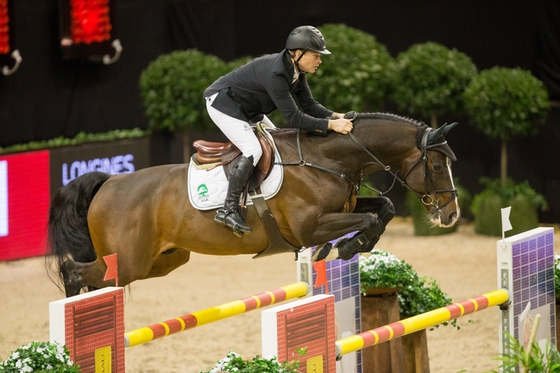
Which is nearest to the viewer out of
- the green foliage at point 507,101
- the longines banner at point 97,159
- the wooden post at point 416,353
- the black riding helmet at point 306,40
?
the black riding helmet at point 306,40

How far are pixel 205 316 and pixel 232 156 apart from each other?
881mm

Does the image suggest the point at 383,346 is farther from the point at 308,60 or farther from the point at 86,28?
the point at 86,28

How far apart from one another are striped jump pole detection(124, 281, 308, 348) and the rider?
18.2 inches

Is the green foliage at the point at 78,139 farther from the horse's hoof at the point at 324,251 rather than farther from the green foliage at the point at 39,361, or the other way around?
the green foliage at the point at 39,361

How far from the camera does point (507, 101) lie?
11258 millimetres

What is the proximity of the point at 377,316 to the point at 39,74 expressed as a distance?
23.4ft

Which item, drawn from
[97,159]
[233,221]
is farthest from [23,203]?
[233,221]

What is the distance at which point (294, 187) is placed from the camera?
5129 millimetres

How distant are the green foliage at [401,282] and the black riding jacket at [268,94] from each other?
106 centimetres

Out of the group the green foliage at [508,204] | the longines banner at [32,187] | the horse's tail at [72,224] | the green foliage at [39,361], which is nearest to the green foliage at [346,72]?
the green foliage at [508,204]

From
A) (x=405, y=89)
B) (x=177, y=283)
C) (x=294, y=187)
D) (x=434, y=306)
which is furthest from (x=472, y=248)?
(x=294, y=187)

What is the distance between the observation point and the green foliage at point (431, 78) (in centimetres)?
1162

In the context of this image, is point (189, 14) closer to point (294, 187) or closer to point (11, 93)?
point (11, 93)

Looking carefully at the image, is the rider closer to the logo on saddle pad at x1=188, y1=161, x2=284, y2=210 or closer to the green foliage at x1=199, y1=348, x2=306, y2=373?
the logo on saddle pad at x1=188, y1=161, x2=284, y2=210
